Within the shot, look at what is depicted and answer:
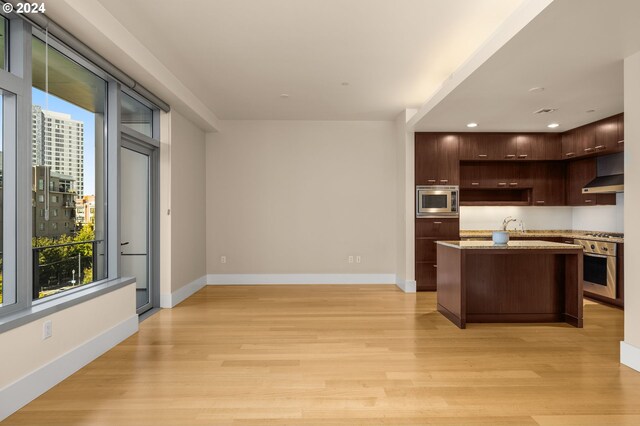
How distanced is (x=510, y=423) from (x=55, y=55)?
4132 mm

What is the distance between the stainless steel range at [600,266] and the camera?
5.12 meters

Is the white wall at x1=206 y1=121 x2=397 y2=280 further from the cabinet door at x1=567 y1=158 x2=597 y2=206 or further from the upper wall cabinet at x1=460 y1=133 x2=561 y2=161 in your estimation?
the cabinet door at x1=567 y1=158 x2=597 y2=206

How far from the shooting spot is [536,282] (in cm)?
442

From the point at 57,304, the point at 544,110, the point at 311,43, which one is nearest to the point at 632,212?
the point at 544,110

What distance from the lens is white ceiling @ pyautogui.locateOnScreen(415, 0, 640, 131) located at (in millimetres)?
2545

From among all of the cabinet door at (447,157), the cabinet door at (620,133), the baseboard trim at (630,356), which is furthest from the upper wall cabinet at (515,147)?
the baseboard trim at (630,356)

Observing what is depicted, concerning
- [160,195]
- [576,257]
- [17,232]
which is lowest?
[576,257]

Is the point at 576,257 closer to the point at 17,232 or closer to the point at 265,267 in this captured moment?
the point at 265,267

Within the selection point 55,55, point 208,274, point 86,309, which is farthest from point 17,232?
point 208,274

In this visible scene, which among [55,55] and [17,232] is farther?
[55,55]

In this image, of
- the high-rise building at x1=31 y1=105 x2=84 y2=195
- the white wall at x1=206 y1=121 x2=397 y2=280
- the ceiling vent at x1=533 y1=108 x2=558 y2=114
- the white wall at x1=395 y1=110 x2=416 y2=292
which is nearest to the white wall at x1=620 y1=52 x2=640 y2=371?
the ceiling vent at x1=533 y1=108 x2=558 y2=114

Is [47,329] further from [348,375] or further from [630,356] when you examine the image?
[630,356]

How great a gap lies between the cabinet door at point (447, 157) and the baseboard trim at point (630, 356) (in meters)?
3.46

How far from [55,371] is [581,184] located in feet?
23.0
